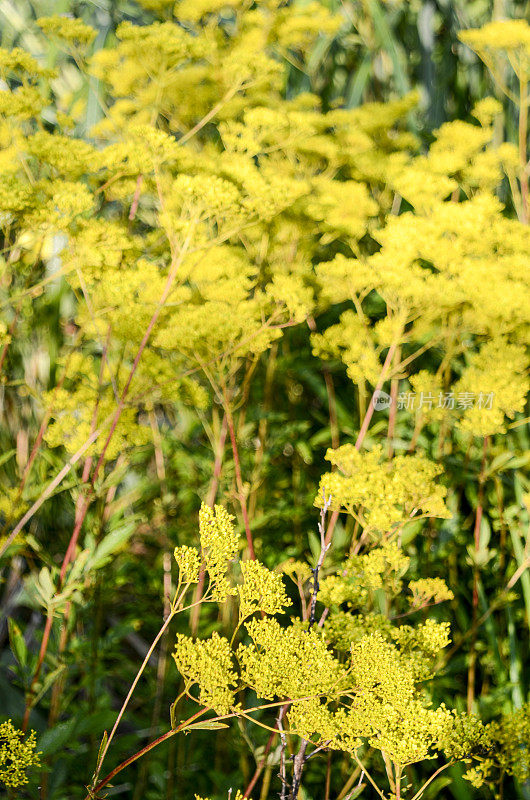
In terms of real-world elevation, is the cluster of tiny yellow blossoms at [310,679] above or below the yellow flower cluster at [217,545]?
below

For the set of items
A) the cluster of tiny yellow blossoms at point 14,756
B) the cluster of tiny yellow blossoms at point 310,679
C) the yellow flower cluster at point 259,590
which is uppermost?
the yellow flower cluster at point 259,590

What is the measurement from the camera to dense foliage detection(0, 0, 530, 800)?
70 cm

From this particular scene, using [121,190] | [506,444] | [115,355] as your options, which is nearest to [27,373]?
[115,355]

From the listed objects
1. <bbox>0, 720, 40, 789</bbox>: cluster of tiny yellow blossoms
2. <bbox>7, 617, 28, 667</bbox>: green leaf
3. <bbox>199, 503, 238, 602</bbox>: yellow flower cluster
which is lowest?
<bbox>7, 617, 28, 667</bbox>: green leaf

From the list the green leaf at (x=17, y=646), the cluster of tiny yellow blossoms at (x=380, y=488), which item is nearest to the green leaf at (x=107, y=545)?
the green leaf at (x=17, y=646)

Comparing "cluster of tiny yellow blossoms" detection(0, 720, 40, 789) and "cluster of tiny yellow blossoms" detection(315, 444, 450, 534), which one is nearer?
"cluster of tiny yellow blossoms" detection(0, 720, 40, 789)

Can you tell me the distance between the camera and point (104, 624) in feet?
7.16

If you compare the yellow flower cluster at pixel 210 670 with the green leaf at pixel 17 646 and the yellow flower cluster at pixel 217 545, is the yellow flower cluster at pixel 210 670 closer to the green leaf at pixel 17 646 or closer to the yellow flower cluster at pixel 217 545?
the yellow flower cluster at pixel 217 545

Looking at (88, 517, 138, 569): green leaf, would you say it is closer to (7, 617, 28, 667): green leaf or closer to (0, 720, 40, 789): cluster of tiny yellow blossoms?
(7, 617, 28, 667): green leaf

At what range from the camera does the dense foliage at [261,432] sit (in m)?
0.70

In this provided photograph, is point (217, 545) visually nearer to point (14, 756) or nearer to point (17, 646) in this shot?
point (14, 756)

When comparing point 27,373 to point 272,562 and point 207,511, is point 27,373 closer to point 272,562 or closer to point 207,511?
point 272,562

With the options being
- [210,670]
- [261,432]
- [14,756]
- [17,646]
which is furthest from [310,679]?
[261,432]

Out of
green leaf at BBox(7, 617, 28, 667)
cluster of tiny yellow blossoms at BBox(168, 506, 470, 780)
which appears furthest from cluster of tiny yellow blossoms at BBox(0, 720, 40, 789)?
green leaf at BBox(7, 617, 28, 667)
